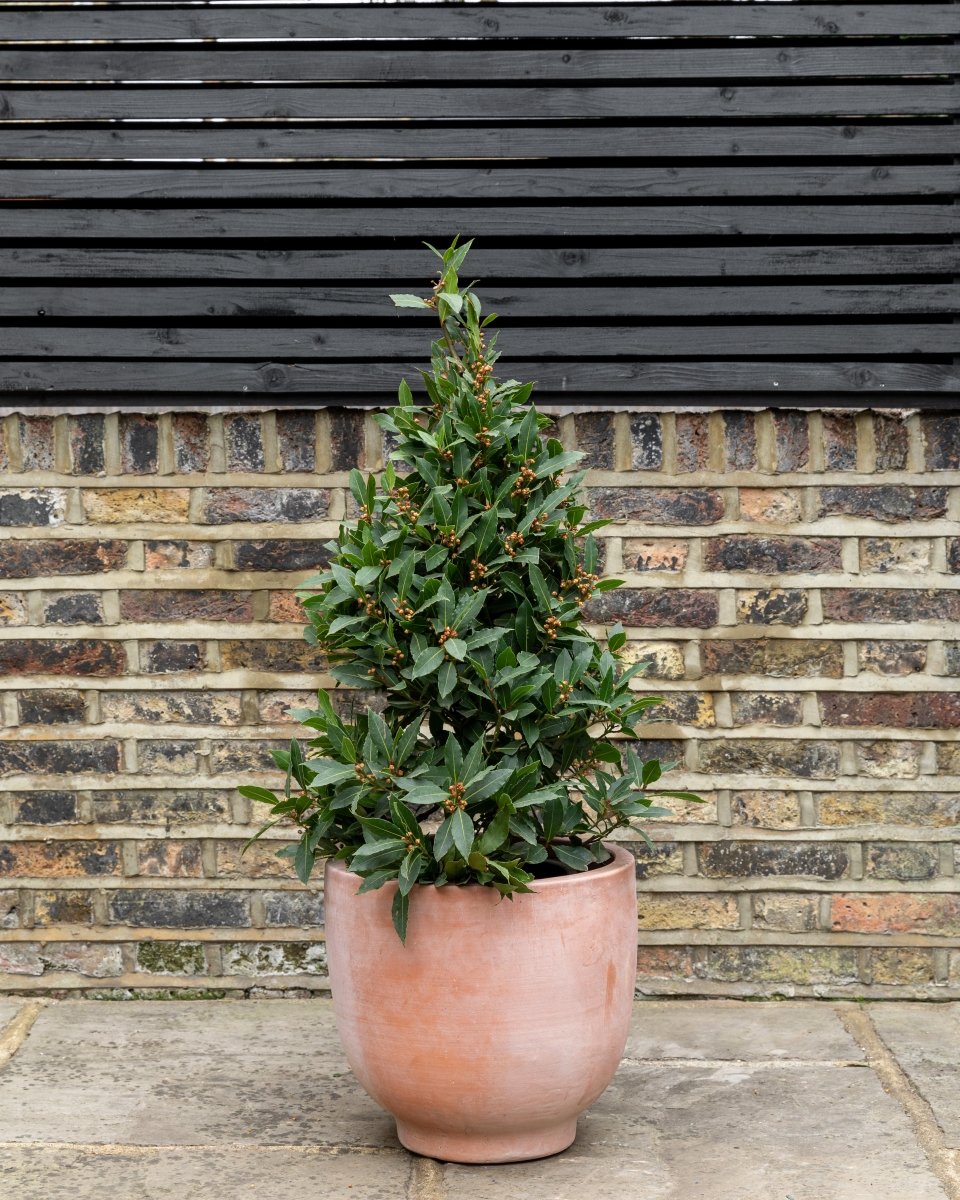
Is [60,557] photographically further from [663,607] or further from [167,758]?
[663,607]

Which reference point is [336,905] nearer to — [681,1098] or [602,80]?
[681,1098]

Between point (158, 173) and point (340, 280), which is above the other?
point (158, 173)

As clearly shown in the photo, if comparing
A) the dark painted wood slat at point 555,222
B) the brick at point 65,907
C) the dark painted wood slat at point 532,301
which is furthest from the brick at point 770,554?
the brick at point 65,907

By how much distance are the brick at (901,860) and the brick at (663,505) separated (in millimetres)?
1025

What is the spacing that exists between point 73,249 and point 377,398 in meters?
0.94

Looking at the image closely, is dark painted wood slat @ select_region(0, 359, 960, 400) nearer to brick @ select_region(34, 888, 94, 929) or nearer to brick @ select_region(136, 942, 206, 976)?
brick @ select_region(34, 888, 94, 929)

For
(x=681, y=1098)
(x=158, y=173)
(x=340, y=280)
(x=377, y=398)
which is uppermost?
(x=158, y=173)

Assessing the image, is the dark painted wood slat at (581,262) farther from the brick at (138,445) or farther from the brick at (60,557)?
the brick at (60,557)

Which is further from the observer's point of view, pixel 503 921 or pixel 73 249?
pixel 73 249

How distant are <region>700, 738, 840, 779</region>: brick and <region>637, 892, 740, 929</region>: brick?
36 cm

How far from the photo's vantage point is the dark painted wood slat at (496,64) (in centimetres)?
374

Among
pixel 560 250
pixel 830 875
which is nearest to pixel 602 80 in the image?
pixel 560 250

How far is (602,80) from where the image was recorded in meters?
3.76

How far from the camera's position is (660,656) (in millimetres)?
3814
